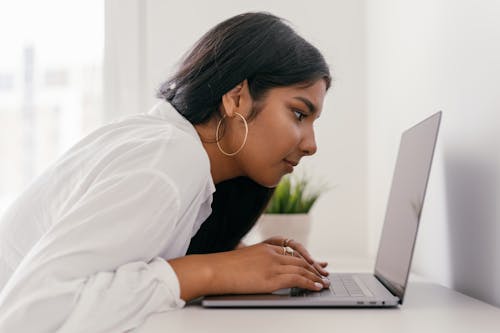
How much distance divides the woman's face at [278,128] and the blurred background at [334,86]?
10.2 inches

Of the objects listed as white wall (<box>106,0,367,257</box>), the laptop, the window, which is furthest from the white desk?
the window

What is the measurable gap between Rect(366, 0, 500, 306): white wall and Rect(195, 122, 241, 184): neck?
40 centimetres

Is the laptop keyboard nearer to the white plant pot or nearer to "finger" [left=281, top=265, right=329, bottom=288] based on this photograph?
"finger" [left=281, top=265, right=329, bottom=288]

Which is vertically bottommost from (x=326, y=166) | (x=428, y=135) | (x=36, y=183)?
(x=326, y=166)

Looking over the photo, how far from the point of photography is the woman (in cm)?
87

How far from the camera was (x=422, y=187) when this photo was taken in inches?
42.1

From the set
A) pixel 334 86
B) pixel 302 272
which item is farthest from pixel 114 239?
pixel 334 86

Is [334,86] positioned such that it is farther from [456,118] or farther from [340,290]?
[340,290]

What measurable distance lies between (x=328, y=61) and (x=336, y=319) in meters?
1.46

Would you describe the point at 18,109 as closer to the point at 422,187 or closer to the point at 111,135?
the point at 111,135

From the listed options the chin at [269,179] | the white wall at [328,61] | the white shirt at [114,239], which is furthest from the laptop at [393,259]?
the white wall at [328,61]

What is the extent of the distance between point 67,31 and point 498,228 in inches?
71.6

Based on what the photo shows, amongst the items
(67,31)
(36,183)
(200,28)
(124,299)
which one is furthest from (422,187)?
(67,31)

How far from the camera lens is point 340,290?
1.08 meters
